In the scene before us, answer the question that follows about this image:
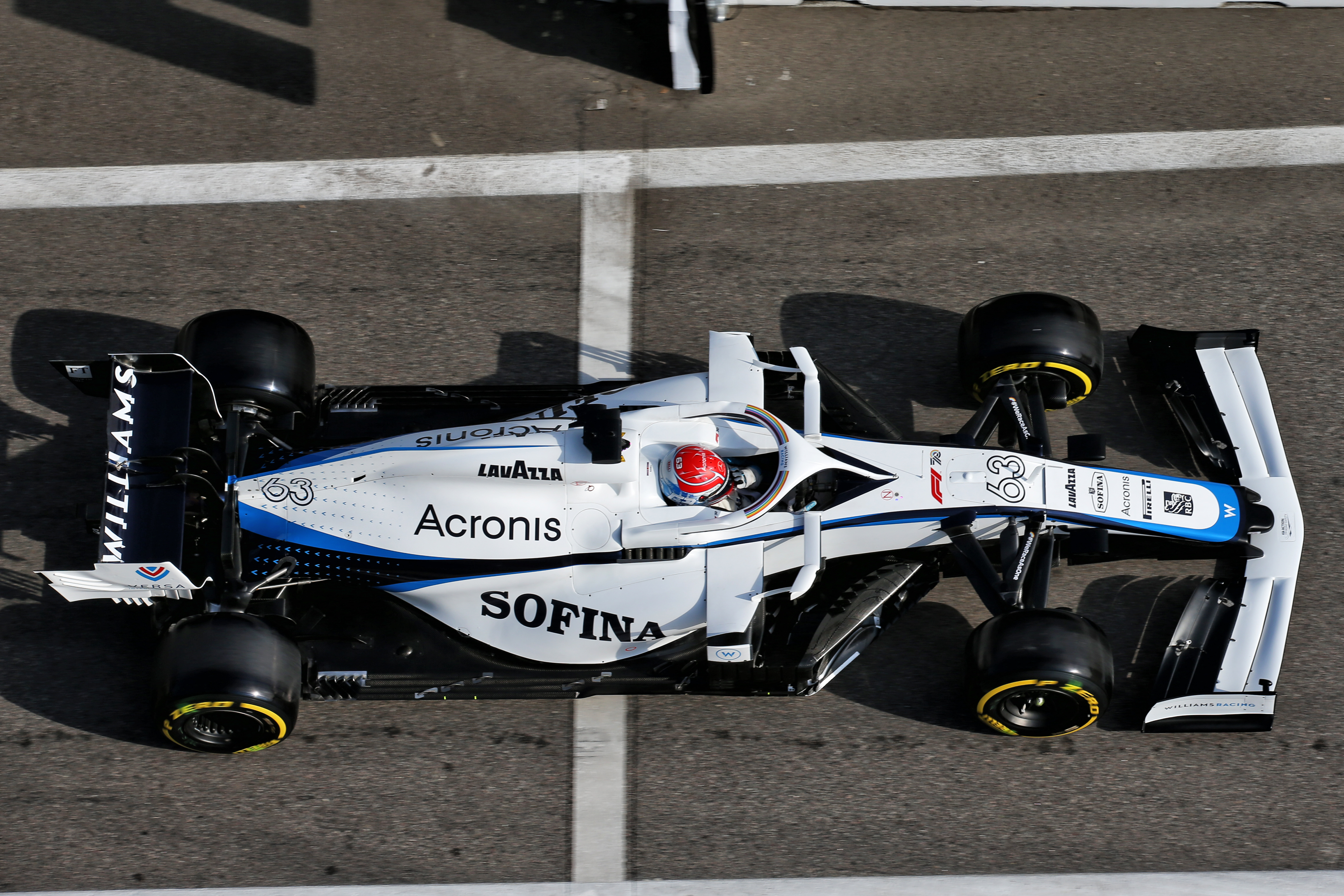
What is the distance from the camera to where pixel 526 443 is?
18.8 ft

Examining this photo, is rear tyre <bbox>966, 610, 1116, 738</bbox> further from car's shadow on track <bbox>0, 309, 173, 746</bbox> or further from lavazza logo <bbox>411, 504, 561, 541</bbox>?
car's shadow on track <bbox>0, 309, 173, 746</bbox>

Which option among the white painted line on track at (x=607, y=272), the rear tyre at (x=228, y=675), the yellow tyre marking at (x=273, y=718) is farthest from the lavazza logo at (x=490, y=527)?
the white painted line on track at (x=607, y=272)

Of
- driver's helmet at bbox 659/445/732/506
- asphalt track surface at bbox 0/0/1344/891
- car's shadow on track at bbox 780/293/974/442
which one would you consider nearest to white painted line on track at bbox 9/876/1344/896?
asphalt track surface at bbox 0/0/1344/891

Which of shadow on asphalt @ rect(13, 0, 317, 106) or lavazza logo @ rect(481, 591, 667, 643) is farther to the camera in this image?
shadow on asphalt @ rect(13, 0, 317, 106)

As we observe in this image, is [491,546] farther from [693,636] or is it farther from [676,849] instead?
[676,849]

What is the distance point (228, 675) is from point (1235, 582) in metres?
4.97

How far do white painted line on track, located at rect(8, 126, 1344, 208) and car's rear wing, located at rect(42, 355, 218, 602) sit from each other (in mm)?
2189

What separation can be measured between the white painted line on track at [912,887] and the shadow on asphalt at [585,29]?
5.19 meters

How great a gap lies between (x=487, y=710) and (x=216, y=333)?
2428mm

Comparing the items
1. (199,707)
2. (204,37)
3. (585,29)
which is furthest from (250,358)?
(585,29)

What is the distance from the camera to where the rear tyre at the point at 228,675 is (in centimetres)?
536

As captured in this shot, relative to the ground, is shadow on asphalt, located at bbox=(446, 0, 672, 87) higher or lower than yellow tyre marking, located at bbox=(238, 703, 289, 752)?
higher

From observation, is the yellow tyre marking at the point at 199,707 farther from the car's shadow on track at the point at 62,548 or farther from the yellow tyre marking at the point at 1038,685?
the yellow tyre marking at the point at 1038,685

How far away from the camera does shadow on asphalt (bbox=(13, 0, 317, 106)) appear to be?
8023 mm
